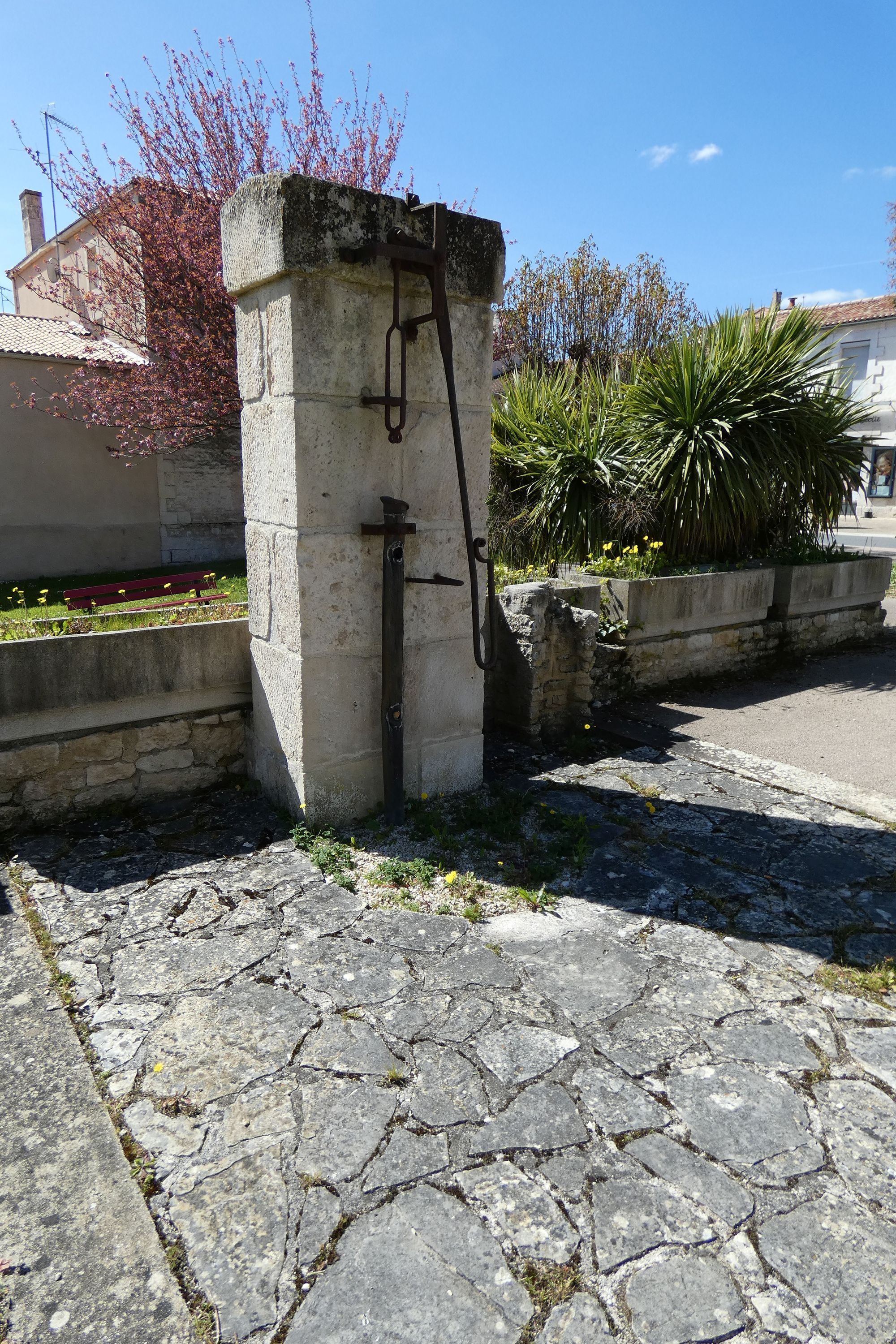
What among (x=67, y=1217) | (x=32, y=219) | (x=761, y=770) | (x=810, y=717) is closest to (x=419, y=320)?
(x=761, y=770)

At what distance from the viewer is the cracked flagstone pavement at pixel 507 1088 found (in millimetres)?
1677

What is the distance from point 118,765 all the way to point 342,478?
165 cm

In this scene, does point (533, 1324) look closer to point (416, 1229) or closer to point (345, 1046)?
point (416, 1229)

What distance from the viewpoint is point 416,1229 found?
5.90ft

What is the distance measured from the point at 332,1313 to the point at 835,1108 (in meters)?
1.32

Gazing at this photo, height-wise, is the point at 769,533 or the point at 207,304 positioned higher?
the point at 207,304

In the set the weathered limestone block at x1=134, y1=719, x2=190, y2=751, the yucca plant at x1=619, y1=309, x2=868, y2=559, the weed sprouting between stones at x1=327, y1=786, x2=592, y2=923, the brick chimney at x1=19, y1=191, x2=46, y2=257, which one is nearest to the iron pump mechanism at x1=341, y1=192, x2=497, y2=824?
the weed sprouting between stones at x1=327, y1=786, x2=592, y2=923

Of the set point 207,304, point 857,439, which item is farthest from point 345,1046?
point 207,304

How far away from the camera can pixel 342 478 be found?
3400 millimetres

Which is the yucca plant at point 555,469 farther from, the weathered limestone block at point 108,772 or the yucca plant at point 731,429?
the weathered limestone block at point 108,772

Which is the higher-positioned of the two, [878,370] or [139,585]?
[878,370]

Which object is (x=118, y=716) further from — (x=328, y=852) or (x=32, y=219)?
(x=32, y=219)

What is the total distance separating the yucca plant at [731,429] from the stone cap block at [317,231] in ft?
11.7

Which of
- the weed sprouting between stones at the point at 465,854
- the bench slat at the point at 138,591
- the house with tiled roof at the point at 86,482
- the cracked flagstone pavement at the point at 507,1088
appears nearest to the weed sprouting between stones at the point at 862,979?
the cracked flagstone pavement at the point at 507,1088
